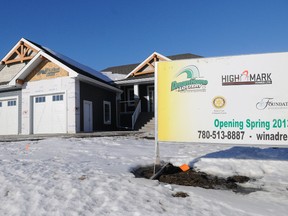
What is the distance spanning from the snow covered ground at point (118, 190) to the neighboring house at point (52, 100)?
9.95 metres

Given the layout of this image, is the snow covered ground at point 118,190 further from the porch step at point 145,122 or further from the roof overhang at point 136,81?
the roof overhang at point 136,81

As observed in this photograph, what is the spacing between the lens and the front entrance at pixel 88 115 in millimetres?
17047

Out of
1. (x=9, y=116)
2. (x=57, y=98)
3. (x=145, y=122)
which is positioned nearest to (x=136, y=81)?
(x=145, y=122)

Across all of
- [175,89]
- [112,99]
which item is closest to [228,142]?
[175,89]

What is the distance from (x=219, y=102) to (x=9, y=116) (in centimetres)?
1774

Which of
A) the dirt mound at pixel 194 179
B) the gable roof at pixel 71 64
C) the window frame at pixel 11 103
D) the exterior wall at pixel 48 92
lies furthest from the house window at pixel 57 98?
the dirt mound at pixel 194 179

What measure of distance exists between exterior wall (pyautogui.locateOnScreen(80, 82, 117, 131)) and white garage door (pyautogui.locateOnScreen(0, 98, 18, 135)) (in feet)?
18.1

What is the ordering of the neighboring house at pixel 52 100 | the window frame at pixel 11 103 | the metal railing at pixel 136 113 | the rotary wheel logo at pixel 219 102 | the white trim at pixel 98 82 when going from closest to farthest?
the rotary wheel logo at pixel 219 102 → the white trim at pixel 98 82 → the neighboring house at pixel 52 100 → the window frame at pixel 11 103 → the metal railing at pixel 136 113

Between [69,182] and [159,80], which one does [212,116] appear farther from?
[69,182]

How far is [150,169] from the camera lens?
5906 millimetres

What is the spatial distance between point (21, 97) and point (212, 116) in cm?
1623

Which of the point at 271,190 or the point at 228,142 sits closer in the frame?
the point at 271,190

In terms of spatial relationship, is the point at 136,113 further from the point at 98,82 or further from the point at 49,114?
the point at 49,114

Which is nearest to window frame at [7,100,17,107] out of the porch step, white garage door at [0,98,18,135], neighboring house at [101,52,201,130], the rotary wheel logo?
white garage door at [0,98,18,135]
